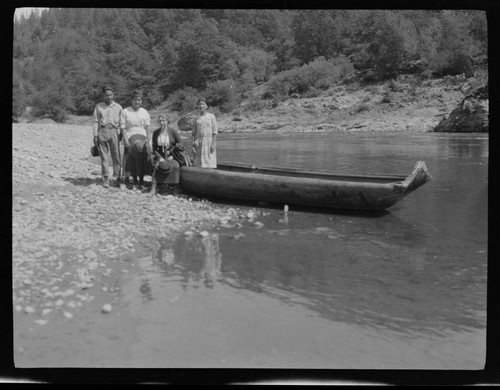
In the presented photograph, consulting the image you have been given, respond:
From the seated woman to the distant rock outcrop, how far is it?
18.3 metres

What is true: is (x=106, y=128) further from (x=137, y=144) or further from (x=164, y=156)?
(x=164, y=156)

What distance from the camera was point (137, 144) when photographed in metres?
9.30

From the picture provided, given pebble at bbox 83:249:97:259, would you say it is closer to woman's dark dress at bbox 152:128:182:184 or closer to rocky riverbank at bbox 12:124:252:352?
rocky riverbank at bbox 12:124:252:352

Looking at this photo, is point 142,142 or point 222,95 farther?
point 222,95

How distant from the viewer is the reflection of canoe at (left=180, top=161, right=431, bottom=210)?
8398mm

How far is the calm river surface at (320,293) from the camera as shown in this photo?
4.55 meters

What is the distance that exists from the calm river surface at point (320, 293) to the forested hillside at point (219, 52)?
1368 centimetres

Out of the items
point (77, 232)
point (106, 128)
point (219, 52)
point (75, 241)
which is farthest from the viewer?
point (219, 52)

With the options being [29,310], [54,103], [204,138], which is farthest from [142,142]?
[54,103]

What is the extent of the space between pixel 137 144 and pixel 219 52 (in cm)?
1726

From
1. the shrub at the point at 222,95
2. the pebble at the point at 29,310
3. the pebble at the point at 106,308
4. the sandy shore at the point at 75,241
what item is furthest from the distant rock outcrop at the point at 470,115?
the pebble at the point at 29,310

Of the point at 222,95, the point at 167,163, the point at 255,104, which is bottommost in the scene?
the point at 167,163

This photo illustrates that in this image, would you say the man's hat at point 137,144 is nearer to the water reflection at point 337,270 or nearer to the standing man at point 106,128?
the standing man at point 106,128

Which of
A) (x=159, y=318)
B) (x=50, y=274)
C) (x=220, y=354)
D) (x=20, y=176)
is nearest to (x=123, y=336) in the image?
(x=159, y=318)
